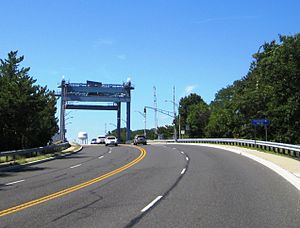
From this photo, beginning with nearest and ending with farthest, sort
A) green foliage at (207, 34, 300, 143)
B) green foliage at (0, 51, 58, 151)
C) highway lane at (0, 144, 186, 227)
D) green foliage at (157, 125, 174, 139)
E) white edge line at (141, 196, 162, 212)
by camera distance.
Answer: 1. highway lane at (0, 144, 186, 227)
2. white edge line at (141, 196, 162, 212)
3. green foliage at (0, 51, 58, 151)
4. green foliage at (207, 34, 300, 143)
5. green foliage at (157, 125, 174, 139)

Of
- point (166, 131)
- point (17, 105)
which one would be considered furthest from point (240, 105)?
point (166, 131)

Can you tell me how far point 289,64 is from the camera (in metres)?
61.1

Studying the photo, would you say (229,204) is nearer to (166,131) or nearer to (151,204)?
(151,204)

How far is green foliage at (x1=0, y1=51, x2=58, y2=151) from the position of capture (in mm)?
40125

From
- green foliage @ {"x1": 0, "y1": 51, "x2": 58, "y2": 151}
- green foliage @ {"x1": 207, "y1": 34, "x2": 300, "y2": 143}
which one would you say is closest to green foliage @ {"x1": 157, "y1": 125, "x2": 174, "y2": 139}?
green foliage @ {"x1": 207, "y1": 34, "x2": 300, "y2": 143}

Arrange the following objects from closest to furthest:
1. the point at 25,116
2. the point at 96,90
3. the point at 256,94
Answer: the point at 25,116
the point at 256,94
the point at 96,90

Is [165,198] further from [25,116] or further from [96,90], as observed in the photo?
[96,90]

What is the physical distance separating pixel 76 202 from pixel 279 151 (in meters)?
27.8

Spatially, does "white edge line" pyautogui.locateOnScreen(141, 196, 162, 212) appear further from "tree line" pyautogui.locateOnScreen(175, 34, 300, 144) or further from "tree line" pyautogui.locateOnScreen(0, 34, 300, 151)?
"tree line" pyautogui.locateOnScreen(175, 34, 300, 144)

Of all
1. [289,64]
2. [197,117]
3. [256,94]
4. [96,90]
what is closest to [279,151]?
[289,64]

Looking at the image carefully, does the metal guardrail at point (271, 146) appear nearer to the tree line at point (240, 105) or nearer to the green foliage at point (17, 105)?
the tree line at point (240, 105)

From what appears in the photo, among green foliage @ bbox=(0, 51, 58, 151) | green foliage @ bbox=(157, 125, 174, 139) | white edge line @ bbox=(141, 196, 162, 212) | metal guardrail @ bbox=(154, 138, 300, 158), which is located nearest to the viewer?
white edge line @ bbox=(141, 196, 162, 212)

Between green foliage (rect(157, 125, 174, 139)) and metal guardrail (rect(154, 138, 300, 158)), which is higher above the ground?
green foliage (rect(157, 125, 174, 139))

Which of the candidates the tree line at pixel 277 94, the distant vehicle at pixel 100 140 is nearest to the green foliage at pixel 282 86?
the tree line at pixel 277 94
